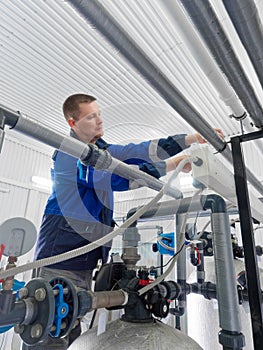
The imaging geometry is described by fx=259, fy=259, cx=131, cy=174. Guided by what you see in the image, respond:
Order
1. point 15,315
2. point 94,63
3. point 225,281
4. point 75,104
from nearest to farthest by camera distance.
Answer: point 15,315 → point 225,281 → point 75,104 → point 94,63

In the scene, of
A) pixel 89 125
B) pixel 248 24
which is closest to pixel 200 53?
pixel 248 24

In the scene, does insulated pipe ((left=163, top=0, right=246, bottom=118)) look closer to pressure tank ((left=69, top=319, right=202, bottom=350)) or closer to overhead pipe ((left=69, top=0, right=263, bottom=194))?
overhead pipe ((left=69, top=0, right=263, bottom=194))

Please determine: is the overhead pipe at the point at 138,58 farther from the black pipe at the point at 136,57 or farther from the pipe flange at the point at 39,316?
the pipe flange at the point at 39,316

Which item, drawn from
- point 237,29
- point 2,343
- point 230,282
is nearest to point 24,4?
point 237,29

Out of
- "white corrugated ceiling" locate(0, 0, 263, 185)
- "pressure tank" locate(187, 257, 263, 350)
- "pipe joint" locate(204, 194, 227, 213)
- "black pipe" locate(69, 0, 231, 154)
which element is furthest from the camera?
"white corrugated ceiling" locate(0, 0, 263, 185)

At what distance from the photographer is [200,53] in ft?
1.84

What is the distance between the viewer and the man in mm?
837

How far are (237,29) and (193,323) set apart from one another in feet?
4.41

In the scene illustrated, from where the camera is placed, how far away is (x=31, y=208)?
3391mm

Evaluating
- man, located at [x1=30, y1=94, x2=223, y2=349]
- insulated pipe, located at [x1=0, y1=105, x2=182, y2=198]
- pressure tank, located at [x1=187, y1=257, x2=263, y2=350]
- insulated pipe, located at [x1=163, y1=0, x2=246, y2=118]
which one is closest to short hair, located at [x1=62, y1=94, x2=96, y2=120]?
man, located at [x1=30, y1=94, x2=223, y2=349]

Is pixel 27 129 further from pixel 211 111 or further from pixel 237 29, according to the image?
pixel 211 111

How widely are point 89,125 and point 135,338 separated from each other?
63 cm

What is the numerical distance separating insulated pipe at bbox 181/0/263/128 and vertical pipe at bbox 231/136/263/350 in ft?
0.43

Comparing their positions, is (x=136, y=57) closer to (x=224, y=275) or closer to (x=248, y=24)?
(x=248, y=24)
